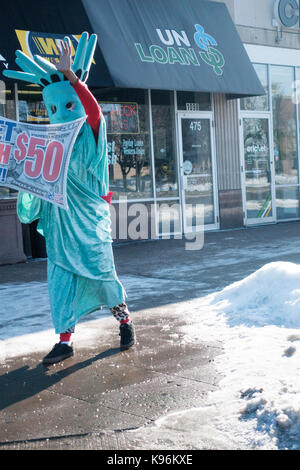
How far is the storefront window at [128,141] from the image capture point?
11672 millimetres

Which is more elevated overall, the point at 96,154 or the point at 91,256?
the point at 96,154

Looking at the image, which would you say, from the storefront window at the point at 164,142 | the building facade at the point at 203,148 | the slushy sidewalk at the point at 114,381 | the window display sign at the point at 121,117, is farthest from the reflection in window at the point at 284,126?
the slushy sidewalk at the point at 114,381

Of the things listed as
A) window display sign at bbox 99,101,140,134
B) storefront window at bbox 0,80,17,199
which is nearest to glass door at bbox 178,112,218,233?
window display sign at bbox 99,101,140,134

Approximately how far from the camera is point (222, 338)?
4.92 meters

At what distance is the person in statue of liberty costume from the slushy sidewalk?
10.5 inches

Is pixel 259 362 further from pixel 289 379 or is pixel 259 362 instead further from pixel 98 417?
pixel 98 417

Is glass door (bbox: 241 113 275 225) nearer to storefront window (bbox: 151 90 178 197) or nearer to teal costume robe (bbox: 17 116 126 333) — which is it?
storefront window (bbox: 151 90 178 197)

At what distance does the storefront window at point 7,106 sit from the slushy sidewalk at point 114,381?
3.66m

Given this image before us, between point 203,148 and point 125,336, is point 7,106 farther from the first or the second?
point 125,336

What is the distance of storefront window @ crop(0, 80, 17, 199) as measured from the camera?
33.4 ft

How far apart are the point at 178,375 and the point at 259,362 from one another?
0.54 metres

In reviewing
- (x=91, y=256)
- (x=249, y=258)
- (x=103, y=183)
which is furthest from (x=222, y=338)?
(x=249, y=258)

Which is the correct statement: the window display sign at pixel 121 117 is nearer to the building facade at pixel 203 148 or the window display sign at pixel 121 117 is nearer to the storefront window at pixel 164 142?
the building facade at pixel 203 148

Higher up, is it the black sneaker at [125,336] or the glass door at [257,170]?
the glass door at [257,170]
